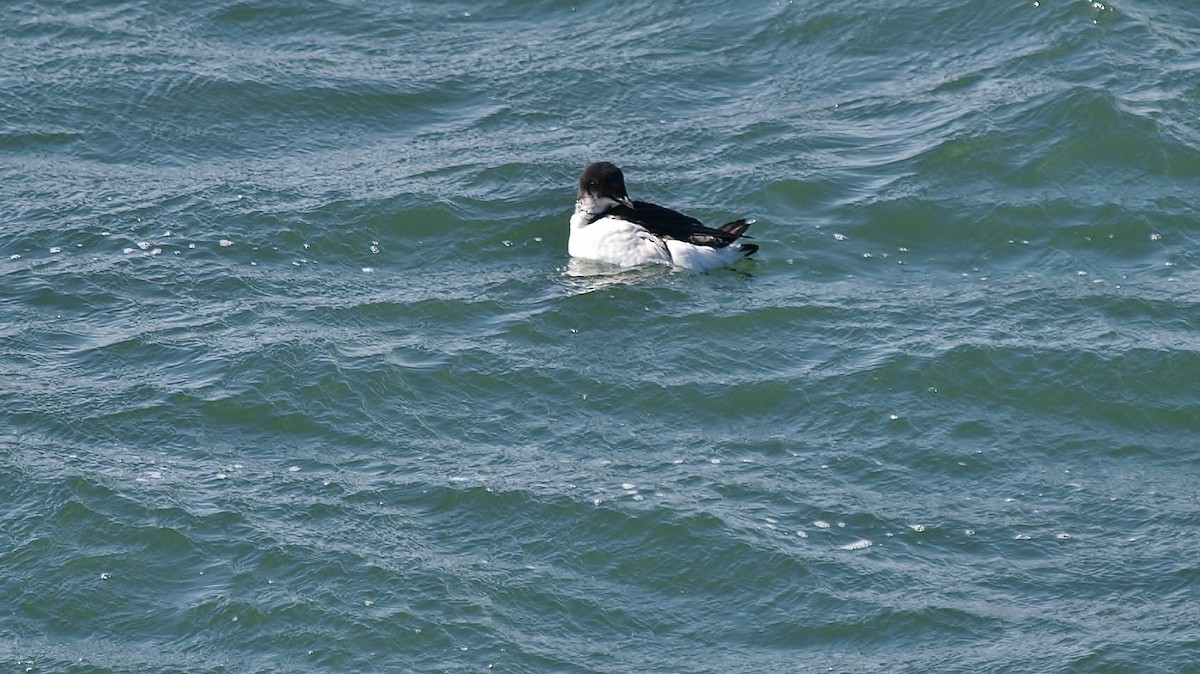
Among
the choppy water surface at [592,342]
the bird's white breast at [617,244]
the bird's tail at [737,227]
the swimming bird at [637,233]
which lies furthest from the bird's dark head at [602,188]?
the bird's tail at [737,227]

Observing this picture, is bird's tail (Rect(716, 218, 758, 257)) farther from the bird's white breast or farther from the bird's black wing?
the bird's white breast

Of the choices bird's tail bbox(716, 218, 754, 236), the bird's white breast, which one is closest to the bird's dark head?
the bird's white breast

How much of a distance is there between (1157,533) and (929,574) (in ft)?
4.75

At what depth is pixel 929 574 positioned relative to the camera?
9.13 metres

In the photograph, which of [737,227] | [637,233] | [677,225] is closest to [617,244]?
[637,233]

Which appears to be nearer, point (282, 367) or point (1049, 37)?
point (282, 367)

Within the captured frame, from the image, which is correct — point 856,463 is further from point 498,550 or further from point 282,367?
point 282,367

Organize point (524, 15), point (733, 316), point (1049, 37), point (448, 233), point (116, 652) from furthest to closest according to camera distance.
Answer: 1. point (524, 15)
2. point (1049, 37)
3. point (448, 233)
4. point (733, 316)
5. point (116, 652)

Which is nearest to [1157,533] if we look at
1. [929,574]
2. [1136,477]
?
[1136,477]

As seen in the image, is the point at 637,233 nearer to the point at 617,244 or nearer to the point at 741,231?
the point at 617,244

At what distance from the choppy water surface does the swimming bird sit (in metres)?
0.21

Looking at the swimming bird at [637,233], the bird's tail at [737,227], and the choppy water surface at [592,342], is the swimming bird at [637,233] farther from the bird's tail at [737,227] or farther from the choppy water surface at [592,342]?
Result: the choppy water surface at [592,342]

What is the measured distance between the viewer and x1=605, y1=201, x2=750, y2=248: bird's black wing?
500 inches

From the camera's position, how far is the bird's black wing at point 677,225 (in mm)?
12688
